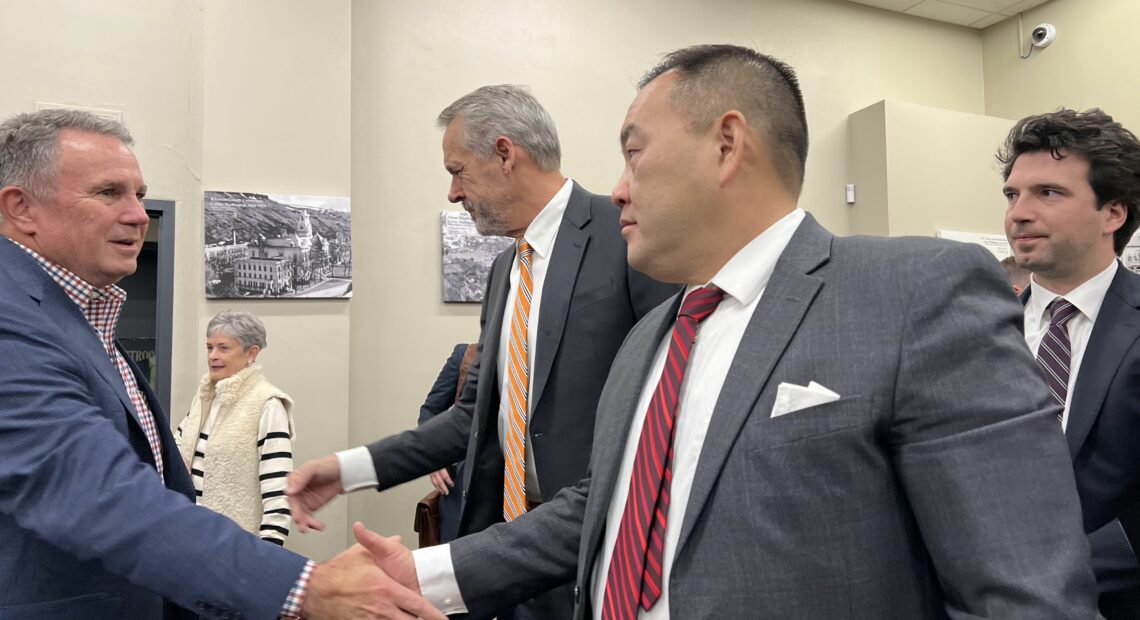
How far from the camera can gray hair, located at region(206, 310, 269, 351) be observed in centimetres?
400

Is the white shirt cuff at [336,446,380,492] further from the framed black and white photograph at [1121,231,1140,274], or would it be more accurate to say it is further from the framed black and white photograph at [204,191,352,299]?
the framed black and white photograph at [1121,231,1140,274]

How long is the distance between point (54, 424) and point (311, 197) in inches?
126

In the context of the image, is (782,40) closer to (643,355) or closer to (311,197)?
(311,197)

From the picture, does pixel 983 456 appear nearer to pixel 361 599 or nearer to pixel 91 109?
pixel 361 599

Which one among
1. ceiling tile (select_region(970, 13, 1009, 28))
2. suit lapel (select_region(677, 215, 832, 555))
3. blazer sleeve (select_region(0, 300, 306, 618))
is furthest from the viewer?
ceiling tile (select_region(970, 13, 1009, 28))

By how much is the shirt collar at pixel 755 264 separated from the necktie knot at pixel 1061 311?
41.5 inches

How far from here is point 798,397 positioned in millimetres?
1000

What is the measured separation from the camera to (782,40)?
237 inches

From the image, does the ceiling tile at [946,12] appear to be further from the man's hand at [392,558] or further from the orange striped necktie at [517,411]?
the man's hand at [392,558]

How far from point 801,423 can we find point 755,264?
299 millimetres

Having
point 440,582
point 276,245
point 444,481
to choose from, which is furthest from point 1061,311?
point 276,245

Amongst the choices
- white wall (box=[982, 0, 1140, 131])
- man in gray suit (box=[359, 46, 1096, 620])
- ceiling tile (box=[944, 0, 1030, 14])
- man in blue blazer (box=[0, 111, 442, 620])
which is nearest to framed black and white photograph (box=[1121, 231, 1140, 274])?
white wall (box=[982, 0, 1140, 131])

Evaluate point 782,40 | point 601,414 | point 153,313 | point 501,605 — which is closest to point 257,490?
point 153,313

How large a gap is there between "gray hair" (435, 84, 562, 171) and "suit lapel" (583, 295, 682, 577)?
0.99 meters
